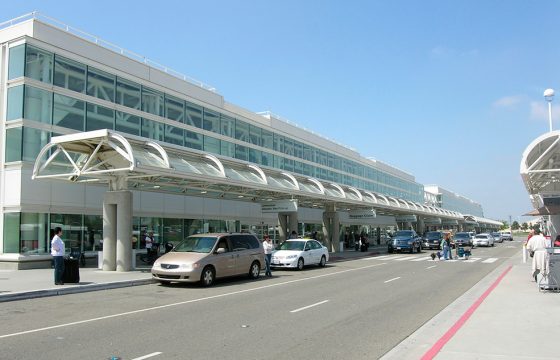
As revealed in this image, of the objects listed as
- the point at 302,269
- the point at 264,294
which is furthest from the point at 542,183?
the point at 264,294

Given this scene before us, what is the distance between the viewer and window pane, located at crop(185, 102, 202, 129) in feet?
114

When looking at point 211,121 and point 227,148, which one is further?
point 227,148

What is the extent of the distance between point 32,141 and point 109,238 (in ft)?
→ 21.6

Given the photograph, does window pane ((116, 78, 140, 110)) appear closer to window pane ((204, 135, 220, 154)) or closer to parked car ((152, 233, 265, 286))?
window pane ((204, 135, 220, 154))

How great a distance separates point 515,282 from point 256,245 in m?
9.30

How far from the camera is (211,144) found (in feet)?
120

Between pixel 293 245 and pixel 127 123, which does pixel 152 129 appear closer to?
pixel 127 123

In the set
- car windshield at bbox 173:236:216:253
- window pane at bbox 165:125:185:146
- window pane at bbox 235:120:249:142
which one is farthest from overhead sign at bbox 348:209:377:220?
car windshield at bbox 173:236:216:253

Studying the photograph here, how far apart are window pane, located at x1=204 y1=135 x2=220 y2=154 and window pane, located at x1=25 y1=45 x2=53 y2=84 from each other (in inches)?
519

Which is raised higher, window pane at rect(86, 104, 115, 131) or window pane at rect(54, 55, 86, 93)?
window pane at rect(54, 55, 86, 93)

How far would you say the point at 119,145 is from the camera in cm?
1977

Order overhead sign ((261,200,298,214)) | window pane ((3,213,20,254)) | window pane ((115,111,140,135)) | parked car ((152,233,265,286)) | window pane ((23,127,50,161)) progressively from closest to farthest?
parked car ((152,233,265,286)) < window pane ((3,213,20,254)) < window pane ((23,127,50,161)) < window pane ((115,111,140,135)) < overhead sign ((261,200,298,214))

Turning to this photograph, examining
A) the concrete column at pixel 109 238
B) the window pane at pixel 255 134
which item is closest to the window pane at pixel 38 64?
the concrete column at pixel 109 238

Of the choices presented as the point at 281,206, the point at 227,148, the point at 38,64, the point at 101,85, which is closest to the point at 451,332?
the point at 38,64
